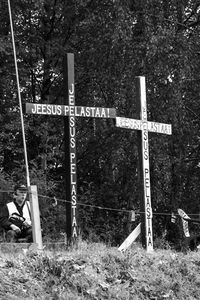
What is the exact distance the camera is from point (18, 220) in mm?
8539

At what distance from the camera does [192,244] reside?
37.0ft

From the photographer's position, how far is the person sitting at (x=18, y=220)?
834cm

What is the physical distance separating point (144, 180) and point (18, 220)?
2062mm

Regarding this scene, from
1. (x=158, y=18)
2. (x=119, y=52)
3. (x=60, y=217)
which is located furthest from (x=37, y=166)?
(x=158, y=18)

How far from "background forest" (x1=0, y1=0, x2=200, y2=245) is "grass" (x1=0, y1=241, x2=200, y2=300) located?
459 centimetres

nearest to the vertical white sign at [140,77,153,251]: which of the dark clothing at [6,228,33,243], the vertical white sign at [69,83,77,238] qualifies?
the vertical white sign at [69,83,77,238]

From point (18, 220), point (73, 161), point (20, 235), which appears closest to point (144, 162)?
point (73, 161)

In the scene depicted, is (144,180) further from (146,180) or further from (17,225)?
(17,225)

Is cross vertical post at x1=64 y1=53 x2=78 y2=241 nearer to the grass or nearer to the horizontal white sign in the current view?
the grass

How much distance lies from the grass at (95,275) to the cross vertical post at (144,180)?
3.44 ft

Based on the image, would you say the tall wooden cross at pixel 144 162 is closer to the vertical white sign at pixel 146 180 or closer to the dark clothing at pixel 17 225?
the vertical white sign at pixel 146 180

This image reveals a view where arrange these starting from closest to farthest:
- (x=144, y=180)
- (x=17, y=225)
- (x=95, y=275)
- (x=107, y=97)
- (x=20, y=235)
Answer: (x=95, y=275) < (x=20, y=235) < (x=17, y=225) < (x=144, y=180) < (x=107, y=97)

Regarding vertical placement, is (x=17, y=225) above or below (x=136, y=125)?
below

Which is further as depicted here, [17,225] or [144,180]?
[144,180]
